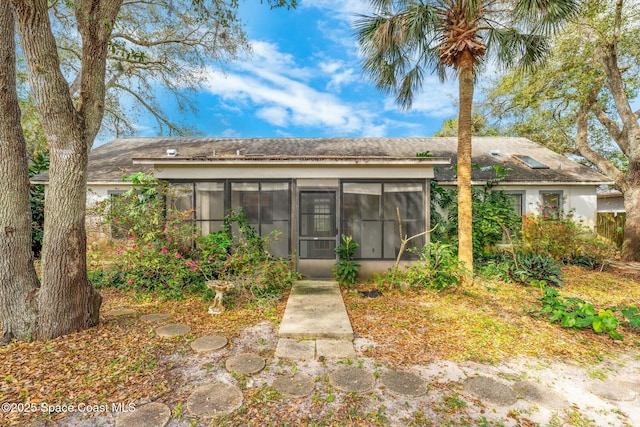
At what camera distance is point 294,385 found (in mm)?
3135

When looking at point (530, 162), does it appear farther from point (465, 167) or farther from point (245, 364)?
point (245, 364)

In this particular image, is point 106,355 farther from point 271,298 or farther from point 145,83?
point 145,83

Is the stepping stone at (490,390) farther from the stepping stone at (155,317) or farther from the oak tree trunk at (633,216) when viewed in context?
the oak tree trunk at (633,216)

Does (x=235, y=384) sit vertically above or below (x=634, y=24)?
below

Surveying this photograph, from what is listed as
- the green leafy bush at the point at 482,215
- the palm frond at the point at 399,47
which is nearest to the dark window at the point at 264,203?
the palm frond at the point at 399,47

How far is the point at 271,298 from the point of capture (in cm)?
588

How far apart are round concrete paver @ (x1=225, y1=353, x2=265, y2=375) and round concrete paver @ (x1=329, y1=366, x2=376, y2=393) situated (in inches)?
35.4

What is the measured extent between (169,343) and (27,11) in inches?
188

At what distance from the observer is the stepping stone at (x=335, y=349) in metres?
3.77

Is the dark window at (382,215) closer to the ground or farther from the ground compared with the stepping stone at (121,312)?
farther from the ground

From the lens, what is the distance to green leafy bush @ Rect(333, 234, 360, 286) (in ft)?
22.6

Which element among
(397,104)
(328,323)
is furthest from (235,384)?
(397,104)

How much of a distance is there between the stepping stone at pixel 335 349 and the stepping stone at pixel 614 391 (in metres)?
2.65

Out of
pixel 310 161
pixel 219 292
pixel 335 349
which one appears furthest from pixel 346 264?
pixel 335 349
